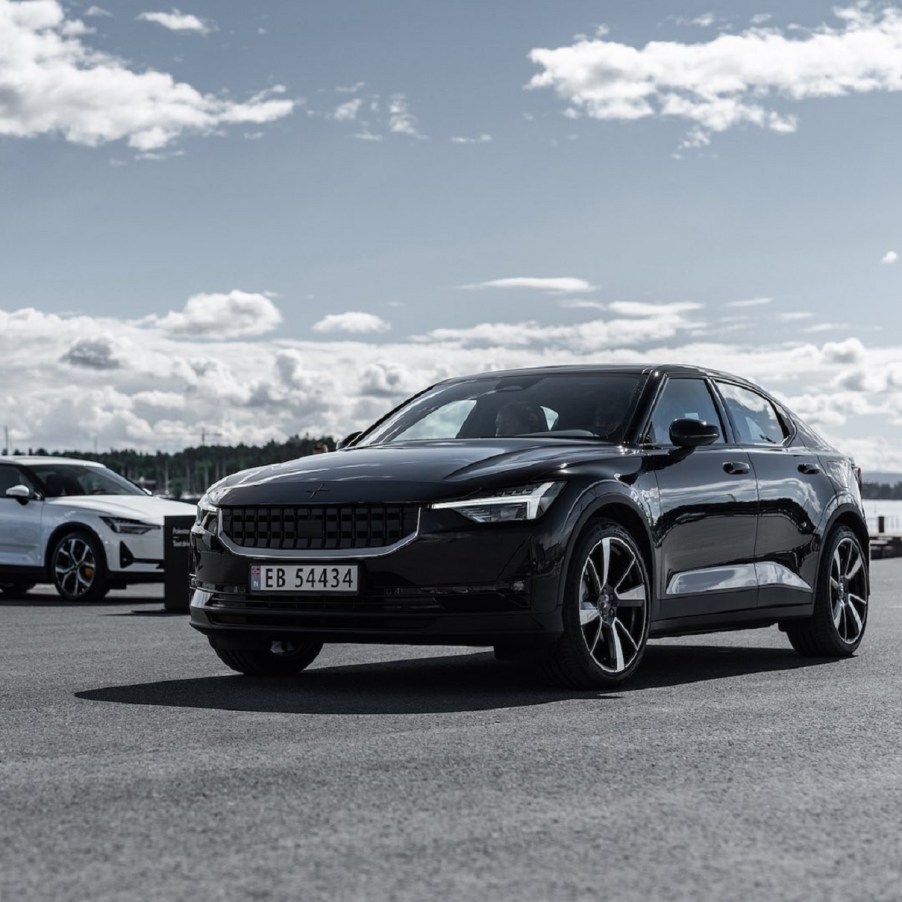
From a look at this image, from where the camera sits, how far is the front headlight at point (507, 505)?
739 cm

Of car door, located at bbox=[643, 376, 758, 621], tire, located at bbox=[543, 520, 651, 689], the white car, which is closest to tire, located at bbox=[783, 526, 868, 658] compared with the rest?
car door, located at bbox=[643, 376, 758, 621]

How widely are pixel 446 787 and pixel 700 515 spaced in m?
3.96

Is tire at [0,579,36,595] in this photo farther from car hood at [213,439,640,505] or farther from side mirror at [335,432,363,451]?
car hood at [213,439,640,505]

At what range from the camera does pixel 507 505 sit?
7.44 meters

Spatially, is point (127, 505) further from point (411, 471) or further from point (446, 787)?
point (446, 787)

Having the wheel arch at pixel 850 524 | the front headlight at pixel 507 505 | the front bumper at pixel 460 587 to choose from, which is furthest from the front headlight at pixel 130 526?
the front headlight at pixel 507 505

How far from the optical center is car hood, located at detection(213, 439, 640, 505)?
24.5 feet

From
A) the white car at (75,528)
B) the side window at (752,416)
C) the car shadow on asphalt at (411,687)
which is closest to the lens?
the car shadow on asphalt at (411,687)

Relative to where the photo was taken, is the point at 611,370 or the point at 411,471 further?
the point at 611,370

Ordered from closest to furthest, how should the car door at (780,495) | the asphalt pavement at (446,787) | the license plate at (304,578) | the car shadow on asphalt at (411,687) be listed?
the asphalt pavement at (446,787) < the car shadow on asphalt at (411,687) < the license plate at (304,578) < the car door at (780,495)

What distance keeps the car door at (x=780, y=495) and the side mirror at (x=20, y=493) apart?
10049 millimetres

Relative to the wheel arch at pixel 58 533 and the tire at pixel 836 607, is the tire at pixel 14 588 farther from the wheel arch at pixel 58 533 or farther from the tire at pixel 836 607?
the tire at pixel 836 607

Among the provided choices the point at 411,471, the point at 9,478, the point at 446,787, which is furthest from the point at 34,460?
the point at 446,787

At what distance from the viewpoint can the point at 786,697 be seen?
7.58m
